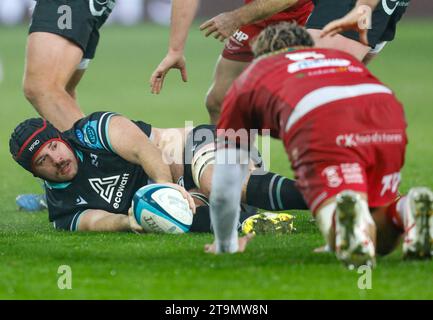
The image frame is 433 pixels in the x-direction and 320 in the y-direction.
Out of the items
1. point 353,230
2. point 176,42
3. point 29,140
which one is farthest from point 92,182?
point 353,230

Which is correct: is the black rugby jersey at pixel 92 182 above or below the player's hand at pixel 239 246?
above

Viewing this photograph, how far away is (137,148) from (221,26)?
97cm

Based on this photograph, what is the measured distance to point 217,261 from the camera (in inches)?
234

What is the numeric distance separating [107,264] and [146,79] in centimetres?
1638

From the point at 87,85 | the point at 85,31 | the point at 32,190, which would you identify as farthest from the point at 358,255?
the point at 87,85

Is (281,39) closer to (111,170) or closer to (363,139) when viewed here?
(363,139)

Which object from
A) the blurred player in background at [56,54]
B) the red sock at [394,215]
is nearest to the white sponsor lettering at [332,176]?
the red sock at [394,215]

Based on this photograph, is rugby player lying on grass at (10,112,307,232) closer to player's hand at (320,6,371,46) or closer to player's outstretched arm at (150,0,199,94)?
player's outstretched arm at (150,0,199,94)

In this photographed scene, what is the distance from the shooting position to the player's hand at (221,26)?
24.9 feet

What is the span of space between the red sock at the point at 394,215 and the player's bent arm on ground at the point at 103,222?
1.97 meters

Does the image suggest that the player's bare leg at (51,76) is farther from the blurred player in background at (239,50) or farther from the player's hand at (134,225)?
the player's hand at (134,225)

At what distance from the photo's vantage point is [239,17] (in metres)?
7.75
